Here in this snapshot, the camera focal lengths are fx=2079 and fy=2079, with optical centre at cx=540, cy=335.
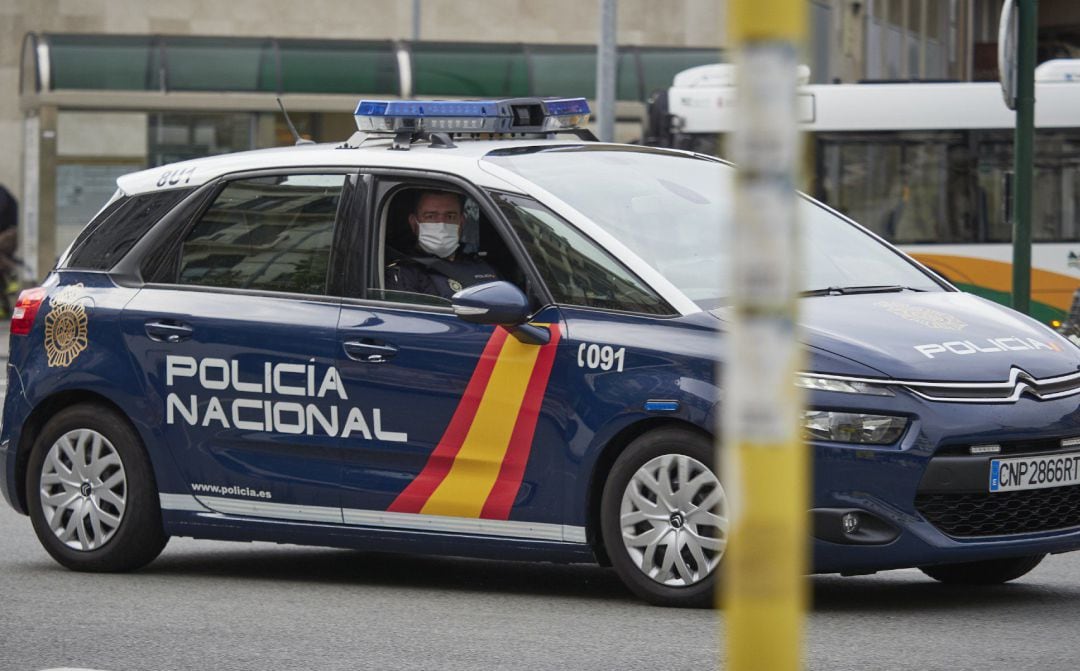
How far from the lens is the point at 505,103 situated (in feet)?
26.8

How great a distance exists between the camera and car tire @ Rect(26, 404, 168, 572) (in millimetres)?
7820

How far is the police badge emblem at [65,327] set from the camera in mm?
8031

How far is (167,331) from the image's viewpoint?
7.78 m

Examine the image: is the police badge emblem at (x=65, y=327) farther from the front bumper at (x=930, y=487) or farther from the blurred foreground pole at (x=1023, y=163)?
the blurred foreground pole at (x=1023, y=163)

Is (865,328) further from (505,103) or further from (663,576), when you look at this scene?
(505,103)

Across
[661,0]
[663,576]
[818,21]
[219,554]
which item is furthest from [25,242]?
[663,576]

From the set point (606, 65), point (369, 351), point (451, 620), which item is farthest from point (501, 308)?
point (606, 65)

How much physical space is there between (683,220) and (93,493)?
2.50 m

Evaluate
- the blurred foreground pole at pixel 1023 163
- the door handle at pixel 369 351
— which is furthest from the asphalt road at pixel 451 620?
the blurred foreground pole at pixel 1023 163

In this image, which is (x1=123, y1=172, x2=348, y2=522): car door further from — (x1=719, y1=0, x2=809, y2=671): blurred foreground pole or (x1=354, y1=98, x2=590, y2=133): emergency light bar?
(x1=719, y1=0, x2=809, y2=671): blurred foreground pole

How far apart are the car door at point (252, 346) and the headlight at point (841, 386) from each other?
1780 mm

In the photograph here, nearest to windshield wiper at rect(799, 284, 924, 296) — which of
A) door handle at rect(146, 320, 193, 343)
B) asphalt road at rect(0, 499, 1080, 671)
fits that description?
asphalt road at rect(0, 499, 1080, 671)

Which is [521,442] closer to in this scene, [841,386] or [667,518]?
[667,518]

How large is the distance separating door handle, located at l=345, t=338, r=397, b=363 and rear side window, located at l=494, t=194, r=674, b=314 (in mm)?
610
